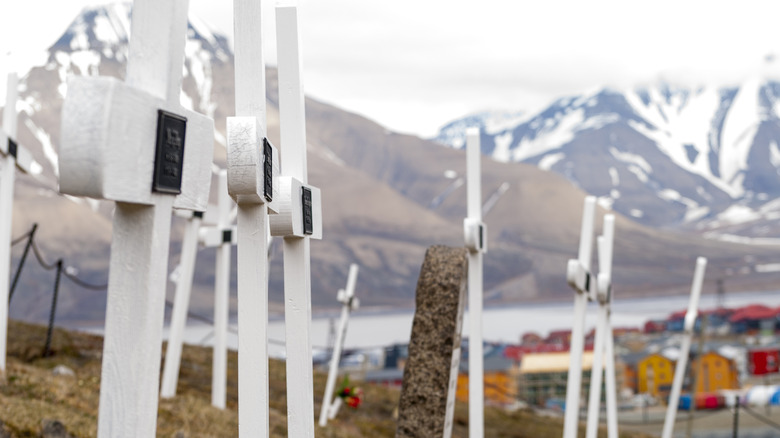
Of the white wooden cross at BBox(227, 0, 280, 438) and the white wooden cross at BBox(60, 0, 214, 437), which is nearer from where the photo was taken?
the white wooden cross at BBox(60, 0, 214, 437)

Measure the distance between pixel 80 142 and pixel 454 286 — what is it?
475 cm

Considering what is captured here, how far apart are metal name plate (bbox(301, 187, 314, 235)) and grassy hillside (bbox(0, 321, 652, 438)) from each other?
2672 millimetres

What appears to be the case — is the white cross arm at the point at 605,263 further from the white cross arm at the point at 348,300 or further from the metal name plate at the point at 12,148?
the metal name plate at the point at 12,148

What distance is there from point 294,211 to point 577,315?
511cm

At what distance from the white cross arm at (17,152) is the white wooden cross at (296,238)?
5679 mm

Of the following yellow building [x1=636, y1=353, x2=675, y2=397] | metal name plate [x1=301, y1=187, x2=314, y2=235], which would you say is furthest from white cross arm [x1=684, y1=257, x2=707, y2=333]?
yellow building [x1=636, y1=353, x2=675, y2=397]

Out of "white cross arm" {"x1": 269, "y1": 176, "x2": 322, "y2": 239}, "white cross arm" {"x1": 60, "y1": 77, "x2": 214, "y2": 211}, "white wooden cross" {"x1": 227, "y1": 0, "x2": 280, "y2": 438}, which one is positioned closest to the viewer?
"white cross arm" {"x1": 60, "y1": 77, "x2": 214, "y2": 211}

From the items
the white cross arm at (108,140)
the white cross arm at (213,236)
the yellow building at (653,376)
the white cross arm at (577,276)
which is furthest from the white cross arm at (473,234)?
the yellow building at (653,376)

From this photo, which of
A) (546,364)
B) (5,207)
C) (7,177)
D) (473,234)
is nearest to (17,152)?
(7,177)

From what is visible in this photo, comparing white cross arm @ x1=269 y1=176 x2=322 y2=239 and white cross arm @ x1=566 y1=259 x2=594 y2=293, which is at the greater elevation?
white cross arm @ x1=566 y1=259 x2=594 y2=293

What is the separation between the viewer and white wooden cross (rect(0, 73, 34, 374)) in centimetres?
825

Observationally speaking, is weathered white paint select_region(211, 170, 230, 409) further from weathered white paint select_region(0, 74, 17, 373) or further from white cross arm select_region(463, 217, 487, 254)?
white cross arm select_region(463, 217, 487, 254)

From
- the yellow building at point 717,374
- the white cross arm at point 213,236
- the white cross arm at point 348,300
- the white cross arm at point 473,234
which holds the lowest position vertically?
the white cross arm at point 473,234

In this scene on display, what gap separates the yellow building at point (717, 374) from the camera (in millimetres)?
69637
